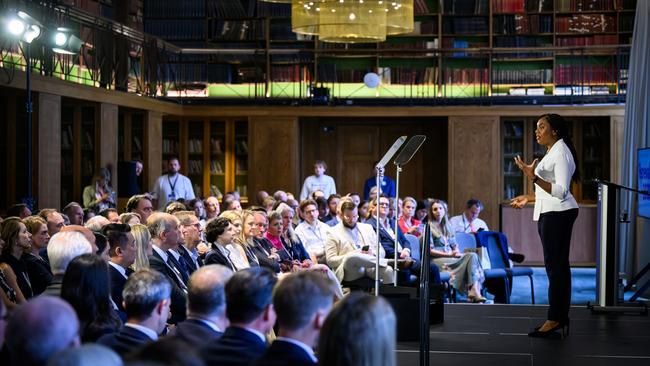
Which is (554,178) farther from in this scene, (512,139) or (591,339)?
(512,139)

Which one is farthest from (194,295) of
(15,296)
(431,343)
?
(431,343)

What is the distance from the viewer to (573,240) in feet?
47.4

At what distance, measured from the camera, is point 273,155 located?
15109mm

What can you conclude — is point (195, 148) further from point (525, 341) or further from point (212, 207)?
point (525, 341)

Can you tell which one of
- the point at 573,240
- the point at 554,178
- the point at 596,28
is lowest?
the point at 573,240

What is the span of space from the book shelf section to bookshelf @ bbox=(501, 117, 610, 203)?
503mm

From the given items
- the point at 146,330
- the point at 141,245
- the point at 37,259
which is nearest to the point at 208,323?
the point at 146,330

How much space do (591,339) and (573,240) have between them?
27.1 ft

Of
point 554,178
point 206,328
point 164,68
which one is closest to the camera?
point 206,328

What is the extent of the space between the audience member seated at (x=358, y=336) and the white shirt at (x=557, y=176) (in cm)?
384

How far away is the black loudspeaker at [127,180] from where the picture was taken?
12.1 m

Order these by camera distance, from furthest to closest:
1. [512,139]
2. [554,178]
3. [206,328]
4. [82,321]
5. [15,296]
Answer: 1. [512,139]
2. [554,178]
3. [15,296]
4. [82,321]
5. [206,328]

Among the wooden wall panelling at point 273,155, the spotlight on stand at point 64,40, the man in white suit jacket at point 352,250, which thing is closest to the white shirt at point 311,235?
the man in white suit jacket at point 352,250

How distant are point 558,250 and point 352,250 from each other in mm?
2849
